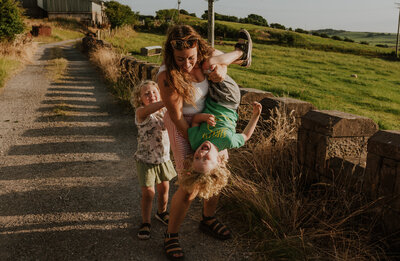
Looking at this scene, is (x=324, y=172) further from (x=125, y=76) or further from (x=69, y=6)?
(x=69, y=6)

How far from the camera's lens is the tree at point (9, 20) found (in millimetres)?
14820

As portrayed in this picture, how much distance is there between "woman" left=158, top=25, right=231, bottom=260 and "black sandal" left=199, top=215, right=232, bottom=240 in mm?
410

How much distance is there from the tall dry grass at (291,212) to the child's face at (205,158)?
2.92 feet

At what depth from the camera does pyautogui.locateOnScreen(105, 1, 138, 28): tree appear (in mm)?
35559

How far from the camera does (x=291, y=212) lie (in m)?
2.96

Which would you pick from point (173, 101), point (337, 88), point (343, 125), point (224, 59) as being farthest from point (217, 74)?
point (337, 88)

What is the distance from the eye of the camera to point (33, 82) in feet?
35.3

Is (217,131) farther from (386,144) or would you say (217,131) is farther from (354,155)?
(354,155)

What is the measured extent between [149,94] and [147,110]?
0.79 ft

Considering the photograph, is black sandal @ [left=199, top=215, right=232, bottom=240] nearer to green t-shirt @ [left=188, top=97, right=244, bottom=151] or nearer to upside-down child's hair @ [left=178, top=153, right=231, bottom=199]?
upside-down child's hair @ [left=178, top=153, right=231, bottom=199]

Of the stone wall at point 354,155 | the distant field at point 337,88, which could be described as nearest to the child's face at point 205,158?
the stone wall at point 354,155

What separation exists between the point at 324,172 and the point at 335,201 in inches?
11.8

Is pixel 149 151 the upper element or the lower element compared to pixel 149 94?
lower

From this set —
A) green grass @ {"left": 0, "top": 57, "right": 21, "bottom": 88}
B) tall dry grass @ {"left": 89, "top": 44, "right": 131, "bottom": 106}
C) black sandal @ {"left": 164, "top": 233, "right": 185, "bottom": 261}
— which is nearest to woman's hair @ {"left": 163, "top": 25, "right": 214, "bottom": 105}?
black sandal @ {"left": 164, "top": 233, "right": 185, "bottom": 261}
